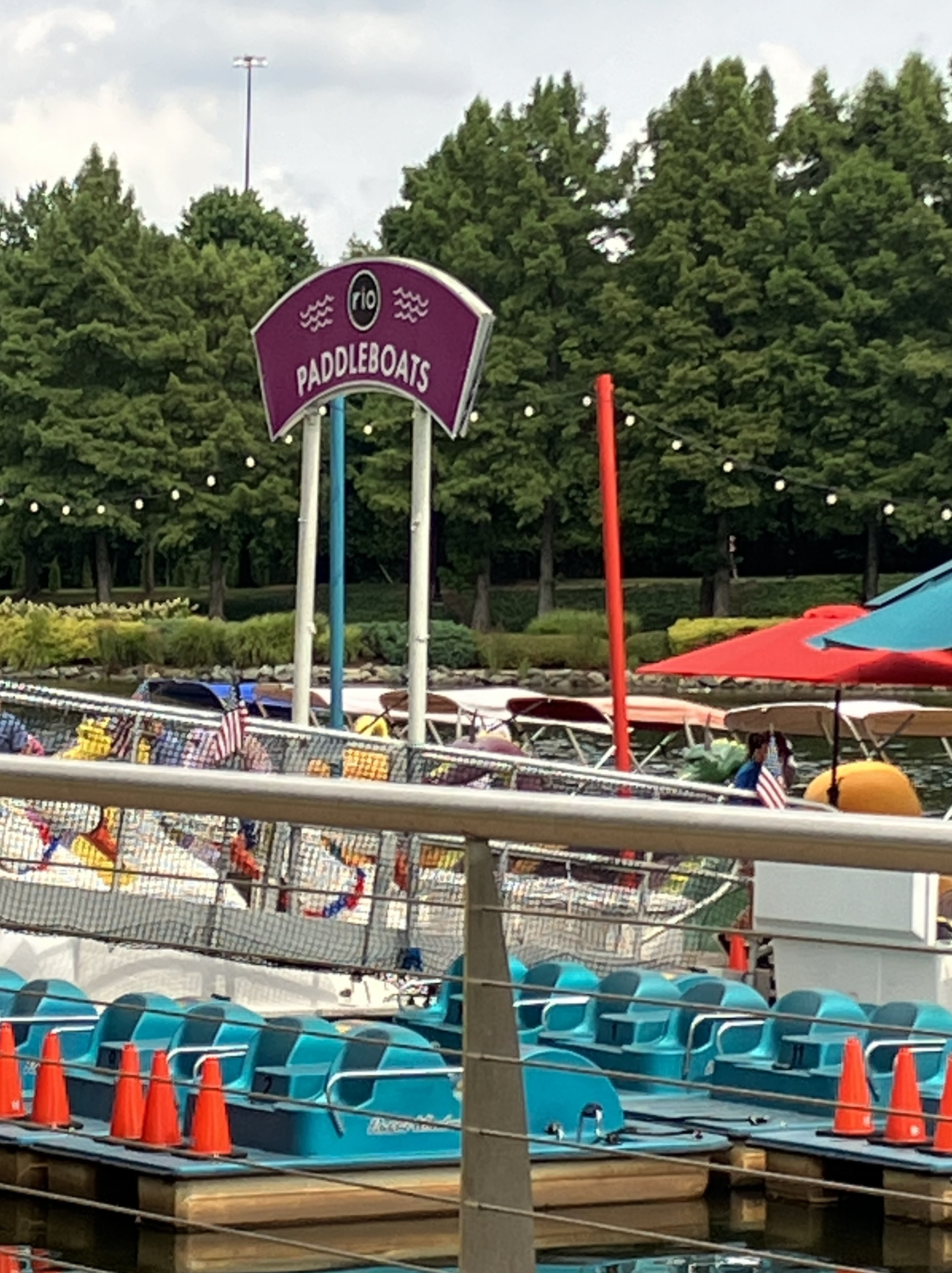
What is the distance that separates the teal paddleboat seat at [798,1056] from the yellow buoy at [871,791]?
17.0 ft

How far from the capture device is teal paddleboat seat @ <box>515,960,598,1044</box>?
423 inches

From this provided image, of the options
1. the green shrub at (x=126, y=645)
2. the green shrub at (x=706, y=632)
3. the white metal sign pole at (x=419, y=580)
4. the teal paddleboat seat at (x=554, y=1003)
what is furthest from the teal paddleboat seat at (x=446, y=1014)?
the green shrub at (x=126, y=645)

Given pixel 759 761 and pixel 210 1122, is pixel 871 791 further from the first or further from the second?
pixel 210 1122

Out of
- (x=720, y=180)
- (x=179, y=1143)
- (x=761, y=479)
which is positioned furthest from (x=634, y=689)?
(x=179, y=1143)

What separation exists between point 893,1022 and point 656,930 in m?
2.53

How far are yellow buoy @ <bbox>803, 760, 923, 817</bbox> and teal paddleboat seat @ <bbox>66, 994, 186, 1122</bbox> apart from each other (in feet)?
21.1

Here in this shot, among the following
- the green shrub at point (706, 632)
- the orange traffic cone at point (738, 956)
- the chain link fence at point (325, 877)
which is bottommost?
the orange traffic cone at point (738, 956)

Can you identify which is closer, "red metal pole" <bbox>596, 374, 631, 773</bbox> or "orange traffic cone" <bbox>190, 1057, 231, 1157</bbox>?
"orange traffic cone" <bbox>190, 1057, 231, 1157</bbox>

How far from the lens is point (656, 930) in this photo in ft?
42.2

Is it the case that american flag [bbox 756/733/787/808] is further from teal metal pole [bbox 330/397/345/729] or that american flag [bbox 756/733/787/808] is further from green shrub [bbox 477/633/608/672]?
green shrub [bbox 477/633/608/672]

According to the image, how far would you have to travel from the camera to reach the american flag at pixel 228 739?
13273 mm

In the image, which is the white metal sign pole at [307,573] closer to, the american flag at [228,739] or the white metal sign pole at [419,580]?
the white metal sign pole at [419,580]

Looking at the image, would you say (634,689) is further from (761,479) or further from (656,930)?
(656,930)

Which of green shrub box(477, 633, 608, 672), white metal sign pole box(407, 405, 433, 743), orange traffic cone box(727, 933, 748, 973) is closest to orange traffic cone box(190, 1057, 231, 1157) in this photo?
orange traffic cone box(727, 933, 748, 973)
